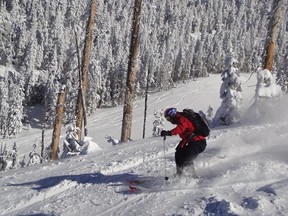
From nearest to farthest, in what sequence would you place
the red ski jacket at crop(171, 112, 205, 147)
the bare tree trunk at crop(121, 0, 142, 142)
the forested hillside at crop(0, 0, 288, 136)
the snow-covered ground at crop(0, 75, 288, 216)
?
the snow-covered ground at crop(0, 75, 288, 216) < the red ski jacket at crop(171, 112, 205, 147) < the bare tree trunk at crop(121, 0, 142, 142) < the forested hillside at crop(0, 0, 288, 136)

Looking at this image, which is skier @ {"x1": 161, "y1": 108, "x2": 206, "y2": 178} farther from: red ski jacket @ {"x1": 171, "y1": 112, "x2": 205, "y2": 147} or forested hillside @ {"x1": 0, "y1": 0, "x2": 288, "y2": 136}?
forested hillside @ {"x1": 0, "y1": 0, "x2": 288, "y2": 136}

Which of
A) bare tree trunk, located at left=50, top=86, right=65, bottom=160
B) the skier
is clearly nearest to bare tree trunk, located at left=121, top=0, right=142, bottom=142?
the skier

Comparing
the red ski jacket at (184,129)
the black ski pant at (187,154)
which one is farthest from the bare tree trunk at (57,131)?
the red ski jacket at (184,129)

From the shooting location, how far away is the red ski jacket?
7.05m

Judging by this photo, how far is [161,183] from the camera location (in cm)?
719

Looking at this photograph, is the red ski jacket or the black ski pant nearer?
the red ski jacket

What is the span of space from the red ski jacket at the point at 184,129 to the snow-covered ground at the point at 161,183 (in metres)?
0.71

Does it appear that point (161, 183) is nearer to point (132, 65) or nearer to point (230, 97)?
point (132, 65)

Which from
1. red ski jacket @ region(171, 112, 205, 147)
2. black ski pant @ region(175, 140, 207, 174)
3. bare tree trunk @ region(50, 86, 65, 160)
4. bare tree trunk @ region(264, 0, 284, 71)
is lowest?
bare tree trunk @ region(50, 86, 65, 160)

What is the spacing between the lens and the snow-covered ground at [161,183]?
5875 millimetres

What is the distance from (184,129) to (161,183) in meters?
1.04

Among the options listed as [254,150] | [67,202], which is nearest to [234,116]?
[254,150]

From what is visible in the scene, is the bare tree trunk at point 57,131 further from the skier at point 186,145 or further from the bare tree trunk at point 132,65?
the skier at point 186,145

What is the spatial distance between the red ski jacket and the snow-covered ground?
709 millimetres
